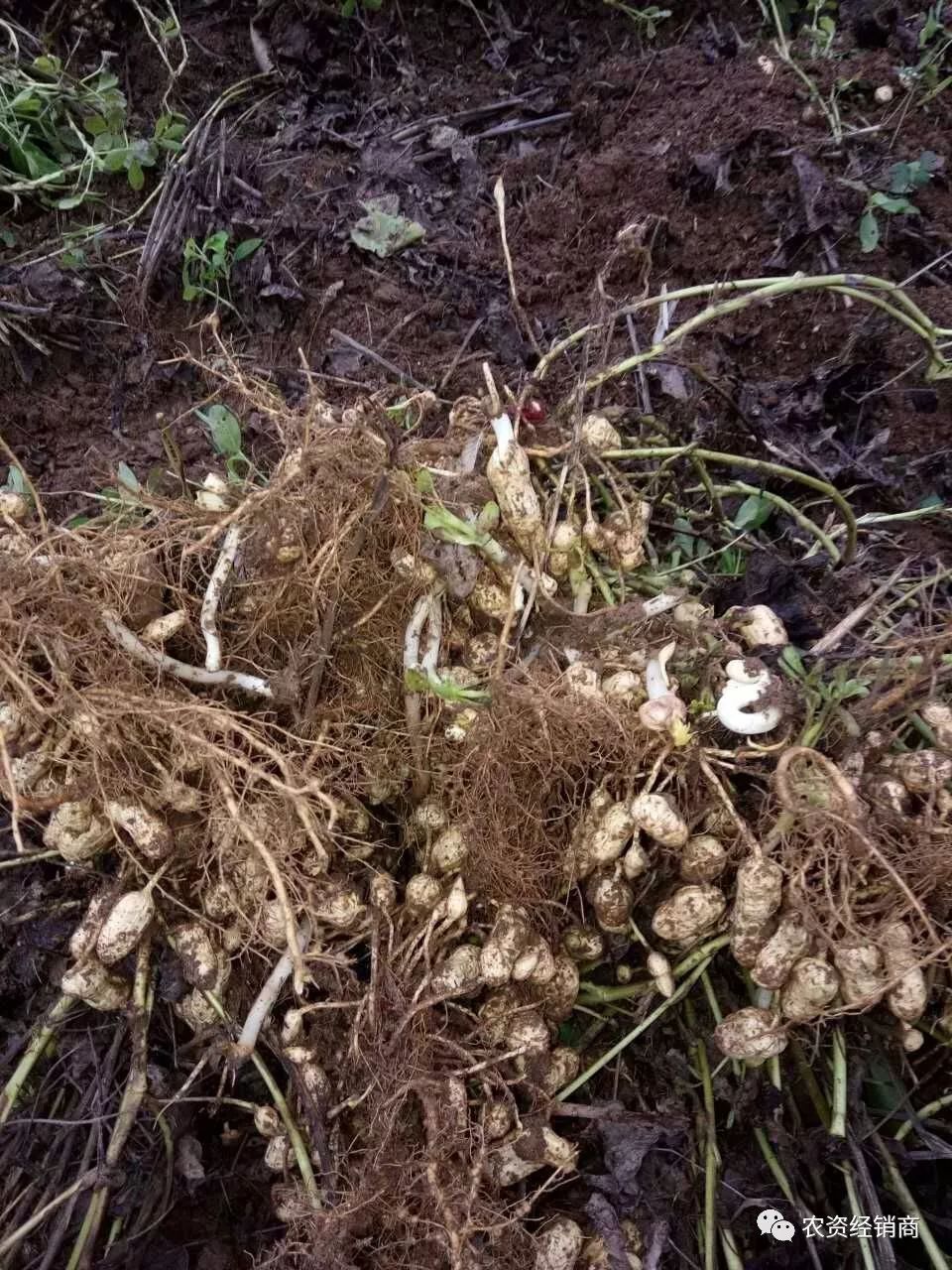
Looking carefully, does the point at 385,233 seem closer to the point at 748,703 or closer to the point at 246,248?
the point at 246,248

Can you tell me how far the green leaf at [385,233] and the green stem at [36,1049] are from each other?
1535mm

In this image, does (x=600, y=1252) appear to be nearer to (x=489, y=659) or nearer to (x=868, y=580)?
(x=489, y=659)

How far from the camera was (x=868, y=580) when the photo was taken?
4.18ft

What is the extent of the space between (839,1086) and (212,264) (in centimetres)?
181

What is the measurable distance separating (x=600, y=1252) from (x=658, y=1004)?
0.30m

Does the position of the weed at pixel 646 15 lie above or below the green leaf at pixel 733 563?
above

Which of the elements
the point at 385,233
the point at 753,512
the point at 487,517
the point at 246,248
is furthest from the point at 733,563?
the point at 246,248

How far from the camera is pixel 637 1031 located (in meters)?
1.13

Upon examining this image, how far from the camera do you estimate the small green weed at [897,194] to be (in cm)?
173

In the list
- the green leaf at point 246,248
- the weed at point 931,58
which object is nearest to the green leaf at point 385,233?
the green leaf at point 246,248

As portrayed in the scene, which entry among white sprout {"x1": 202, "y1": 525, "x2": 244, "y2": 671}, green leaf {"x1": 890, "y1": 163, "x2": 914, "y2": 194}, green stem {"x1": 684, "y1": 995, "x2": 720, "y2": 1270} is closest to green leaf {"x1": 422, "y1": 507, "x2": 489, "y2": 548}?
white sprout {"x1": 202, "y1": 525, "x2": 244, "y2": 671}

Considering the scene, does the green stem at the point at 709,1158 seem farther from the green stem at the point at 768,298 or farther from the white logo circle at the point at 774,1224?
the green stem at the point at 768,298

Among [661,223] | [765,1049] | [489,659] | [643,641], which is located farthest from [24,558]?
[661,223]

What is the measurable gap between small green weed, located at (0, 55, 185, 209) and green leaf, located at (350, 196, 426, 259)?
50 cm
